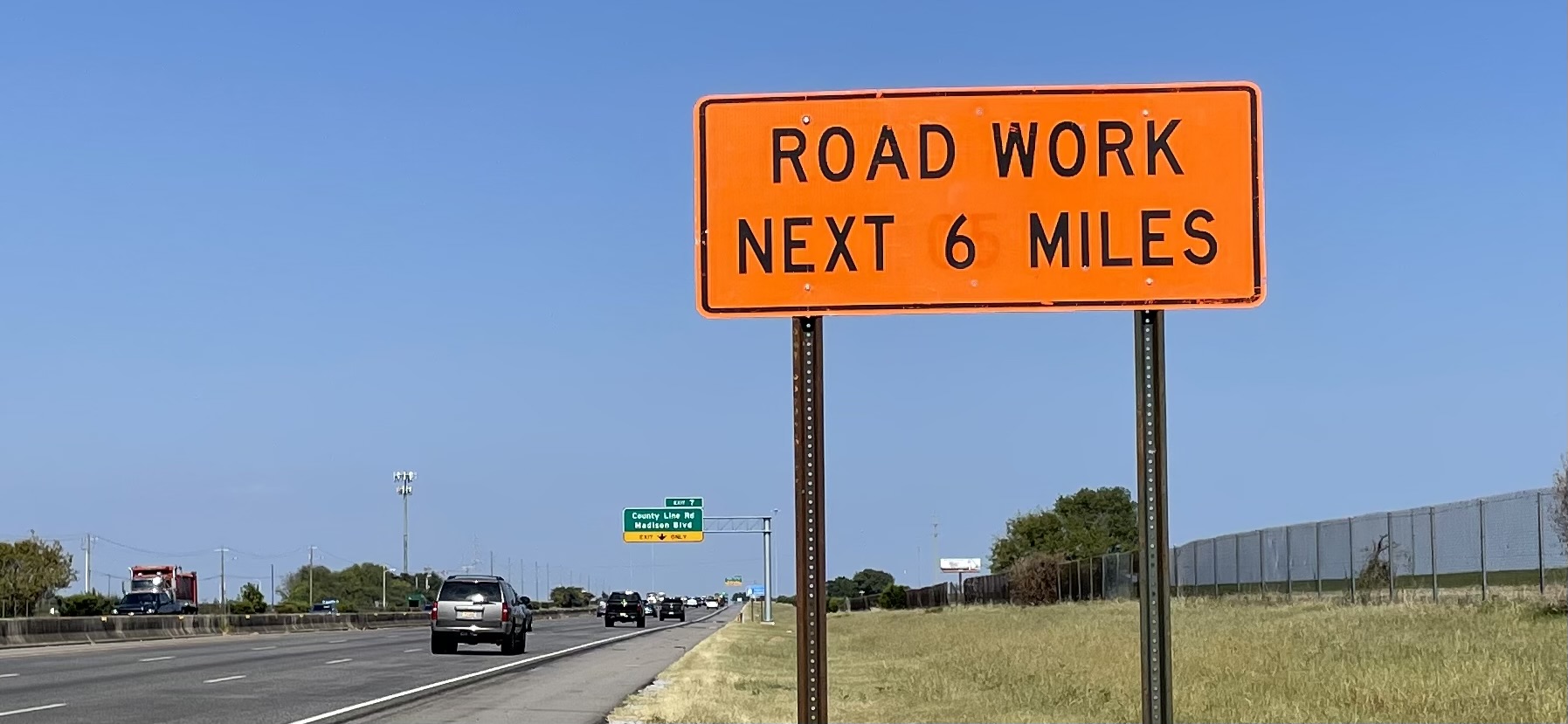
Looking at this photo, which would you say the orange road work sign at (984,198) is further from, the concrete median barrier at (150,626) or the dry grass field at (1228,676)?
the concrete median barrier at (150,626)

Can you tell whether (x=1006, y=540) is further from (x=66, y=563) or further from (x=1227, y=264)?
(x=1227, y=264)

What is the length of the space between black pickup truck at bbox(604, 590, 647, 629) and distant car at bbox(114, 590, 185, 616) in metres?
24.4

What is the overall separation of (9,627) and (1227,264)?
45.0m

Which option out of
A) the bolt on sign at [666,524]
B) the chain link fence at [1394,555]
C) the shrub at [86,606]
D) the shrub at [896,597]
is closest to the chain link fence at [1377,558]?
the chain link fence at [1394,555]

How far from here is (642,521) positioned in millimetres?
95125

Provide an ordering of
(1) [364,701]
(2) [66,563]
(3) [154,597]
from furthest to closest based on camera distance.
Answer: (2) [66,563]
(3) [154,597]
(1) [364,701]

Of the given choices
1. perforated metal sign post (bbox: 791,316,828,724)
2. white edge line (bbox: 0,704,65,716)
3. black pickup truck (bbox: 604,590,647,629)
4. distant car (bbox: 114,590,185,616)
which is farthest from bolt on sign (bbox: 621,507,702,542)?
perforated metal sign post (bbox: 791,316,828,724)

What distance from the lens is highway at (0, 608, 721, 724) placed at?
2170 centimetres

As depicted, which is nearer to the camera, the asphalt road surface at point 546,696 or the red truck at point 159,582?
the asphalt road surface at point 546,696

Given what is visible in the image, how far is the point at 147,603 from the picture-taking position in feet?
298

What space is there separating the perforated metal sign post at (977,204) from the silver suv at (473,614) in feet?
114

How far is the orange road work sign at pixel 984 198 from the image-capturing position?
8047 mm

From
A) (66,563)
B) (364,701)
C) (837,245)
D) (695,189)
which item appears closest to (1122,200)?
(837,245)

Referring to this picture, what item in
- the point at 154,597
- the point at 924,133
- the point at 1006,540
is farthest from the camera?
the point at 1006,540
